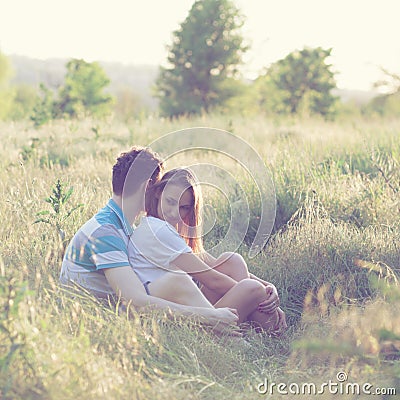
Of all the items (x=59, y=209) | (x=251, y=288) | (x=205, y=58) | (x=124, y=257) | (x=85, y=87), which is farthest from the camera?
(x=205, y=58)

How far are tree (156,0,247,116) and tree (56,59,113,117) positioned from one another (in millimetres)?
2293

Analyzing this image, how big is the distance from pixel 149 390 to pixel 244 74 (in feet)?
54.7

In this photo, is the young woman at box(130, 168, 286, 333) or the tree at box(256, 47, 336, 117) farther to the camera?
the tree at box(256, 47, 336, 117)

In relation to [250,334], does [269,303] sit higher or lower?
higher

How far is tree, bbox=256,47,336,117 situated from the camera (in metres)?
19.4

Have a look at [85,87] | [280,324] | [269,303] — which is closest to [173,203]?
[269,303]

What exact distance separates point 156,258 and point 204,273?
0.34 m

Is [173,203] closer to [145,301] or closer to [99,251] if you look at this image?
[99,251]

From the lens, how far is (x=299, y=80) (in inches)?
764

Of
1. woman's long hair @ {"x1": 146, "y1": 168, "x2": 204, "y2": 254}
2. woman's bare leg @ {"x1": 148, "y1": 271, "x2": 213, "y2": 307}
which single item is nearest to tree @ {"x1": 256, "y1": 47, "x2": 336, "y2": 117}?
woman's long hair @ {"x1": 146, "y1": 168, "x2": 204, "y2": 254}

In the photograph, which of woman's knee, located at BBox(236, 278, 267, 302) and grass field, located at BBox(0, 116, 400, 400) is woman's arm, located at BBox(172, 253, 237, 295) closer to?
woman's knee, located at BBox(236, 278, 267, 302)

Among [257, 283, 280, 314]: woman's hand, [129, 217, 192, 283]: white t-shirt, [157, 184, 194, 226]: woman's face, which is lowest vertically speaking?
[257, 283, 280, 314]: woman's hand

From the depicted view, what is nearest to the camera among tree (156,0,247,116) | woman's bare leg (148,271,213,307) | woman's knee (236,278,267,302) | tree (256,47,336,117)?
woman's bare leg (148,271,213,307)

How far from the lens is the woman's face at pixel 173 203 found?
3.74 meters
